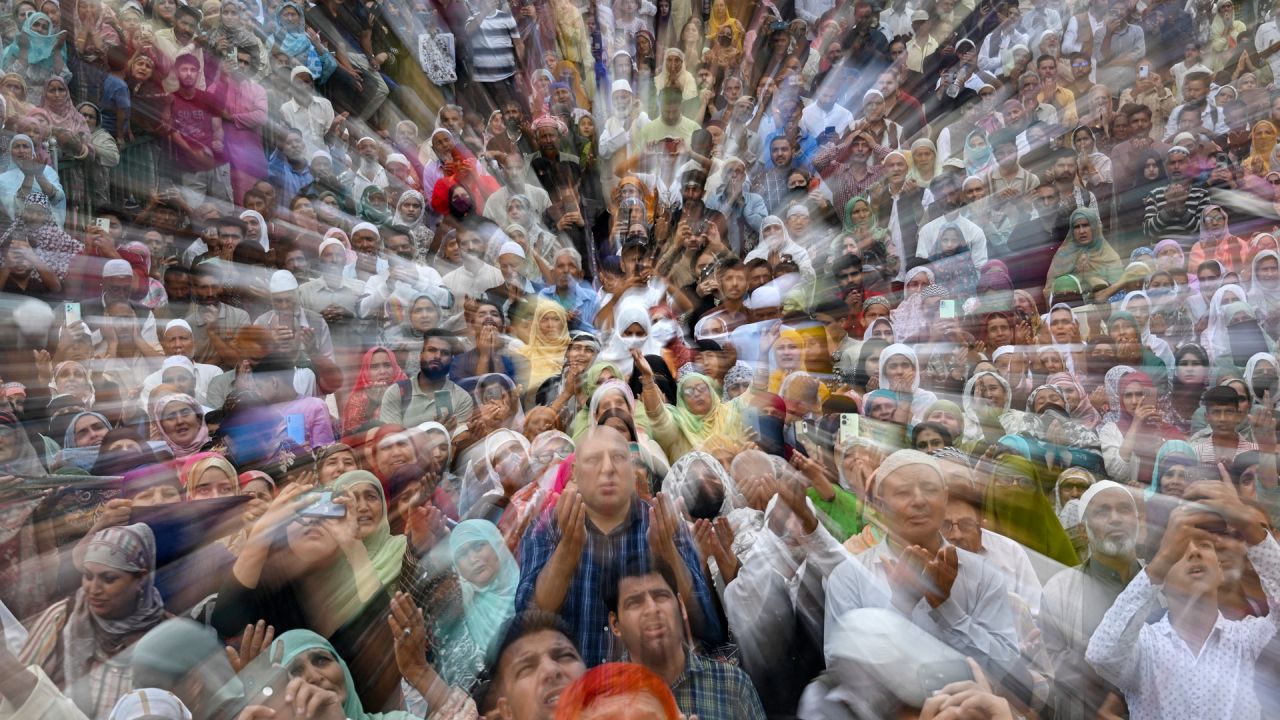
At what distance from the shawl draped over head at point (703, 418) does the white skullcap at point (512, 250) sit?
7.00 ft

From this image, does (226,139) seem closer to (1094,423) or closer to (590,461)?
(590,461)

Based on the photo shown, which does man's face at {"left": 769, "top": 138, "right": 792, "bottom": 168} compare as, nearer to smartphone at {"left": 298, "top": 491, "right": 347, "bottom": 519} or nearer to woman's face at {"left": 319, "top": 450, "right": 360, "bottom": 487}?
woman's face at {"left": 319, "top": 450, "right": 360, "bottom": 487}

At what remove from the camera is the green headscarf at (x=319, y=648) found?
2488 mm

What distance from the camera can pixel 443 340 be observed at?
504cm

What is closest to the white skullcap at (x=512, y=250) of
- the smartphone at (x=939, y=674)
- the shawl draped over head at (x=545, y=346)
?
the shawl draped over head at (x=545, y=346)

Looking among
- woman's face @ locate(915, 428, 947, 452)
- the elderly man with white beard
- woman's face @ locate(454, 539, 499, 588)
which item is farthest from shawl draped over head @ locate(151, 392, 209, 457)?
the elderly man with white beard

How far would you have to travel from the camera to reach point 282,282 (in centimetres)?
570

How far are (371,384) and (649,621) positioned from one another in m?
2.83

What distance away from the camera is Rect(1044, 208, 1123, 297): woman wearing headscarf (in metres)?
5.93

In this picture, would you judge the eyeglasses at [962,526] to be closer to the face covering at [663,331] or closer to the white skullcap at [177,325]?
the face covering at [663,331]

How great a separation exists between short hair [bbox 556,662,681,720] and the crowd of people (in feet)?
0.05

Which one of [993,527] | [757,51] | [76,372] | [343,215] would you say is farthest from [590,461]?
[757,51]

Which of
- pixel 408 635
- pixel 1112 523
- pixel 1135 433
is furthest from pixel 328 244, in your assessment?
pixel 1112 523

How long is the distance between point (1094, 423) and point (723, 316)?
2.21m
